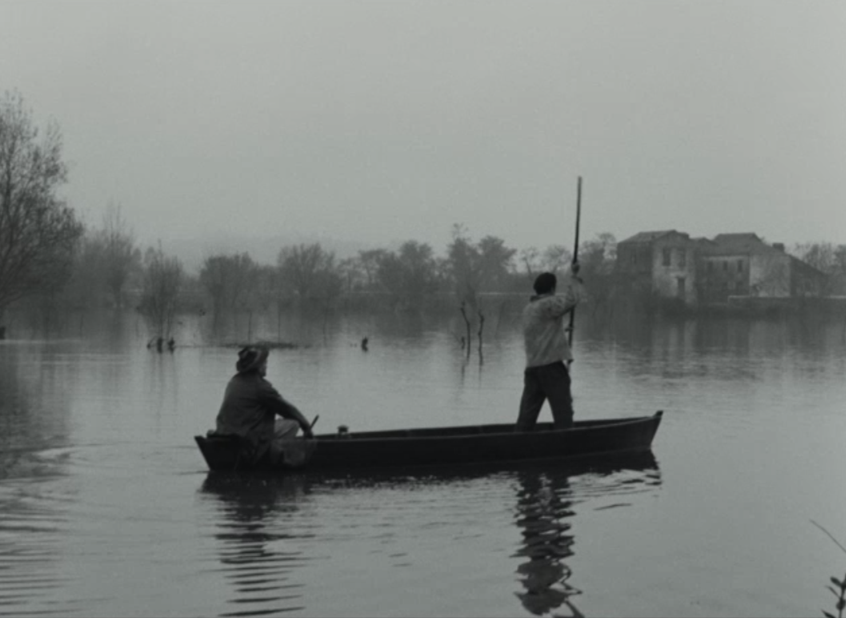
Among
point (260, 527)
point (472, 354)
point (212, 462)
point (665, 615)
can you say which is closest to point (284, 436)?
point (212, 462)

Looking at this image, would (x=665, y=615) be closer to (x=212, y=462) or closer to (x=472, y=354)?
(x=212, y=462)

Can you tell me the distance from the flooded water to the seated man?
16.5 inches

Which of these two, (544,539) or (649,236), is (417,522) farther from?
(649,236)

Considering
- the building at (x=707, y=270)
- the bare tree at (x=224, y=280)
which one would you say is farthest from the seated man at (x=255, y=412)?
the building at (x=707, y=270)

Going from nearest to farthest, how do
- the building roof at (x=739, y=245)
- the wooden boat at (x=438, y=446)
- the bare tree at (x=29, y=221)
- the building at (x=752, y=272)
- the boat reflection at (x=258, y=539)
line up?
the boat reflection at (x=258, y=539) < the wooden boat at (x=438, y=446) < the bare tree at (x=29, y=221) < the building at (x=752, y=272) < the building roof at (x=739, y=245)

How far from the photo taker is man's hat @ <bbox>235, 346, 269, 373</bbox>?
A: 12.7m

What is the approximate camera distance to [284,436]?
12.9 m

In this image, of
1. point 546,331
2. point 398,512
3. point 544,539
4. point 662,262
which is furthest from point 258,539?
point 662,262

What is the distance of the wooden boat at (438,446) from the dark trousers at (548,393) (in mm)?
292

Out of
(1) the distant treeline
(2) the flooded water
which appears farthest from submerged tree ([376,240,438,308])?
(2) the flooded water

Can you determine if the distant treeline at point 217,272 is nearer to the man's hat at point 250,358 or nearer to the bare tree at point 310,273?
the bare tree at point 310,273

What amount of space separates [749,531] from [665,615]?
3576mm

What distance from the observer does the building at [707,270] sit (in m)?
104

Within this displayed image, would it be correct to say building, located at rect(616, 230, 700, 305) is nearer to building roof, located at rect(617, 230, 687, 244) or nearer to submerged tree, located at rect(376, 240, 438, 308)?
building roof, located at rect(617, 230, 687, 244)
